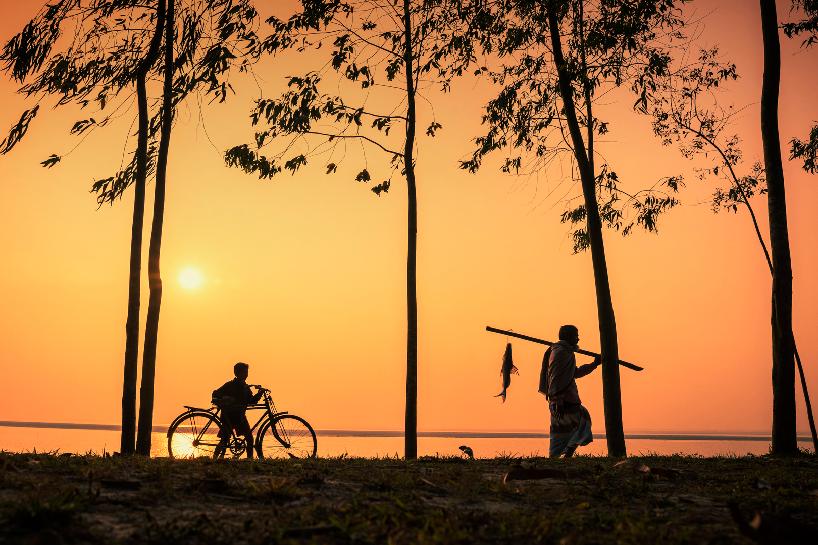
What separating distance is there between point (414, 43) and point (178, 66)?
6.06 m

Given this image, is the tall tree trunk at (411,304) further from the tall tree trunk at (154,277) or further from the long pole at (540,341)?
the tall tree trunk at (154,277)

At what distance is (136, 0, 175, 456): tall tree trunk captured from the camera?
14.0m

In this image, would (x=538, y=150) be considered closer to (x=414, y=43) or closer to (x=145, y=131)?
(x=414, y=43)

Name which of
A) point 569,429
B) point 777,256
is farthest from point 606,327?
point 777,256

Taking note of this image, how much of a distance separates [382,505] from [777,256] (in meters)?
11.4

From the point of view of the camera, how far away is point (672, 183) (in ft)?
73.8

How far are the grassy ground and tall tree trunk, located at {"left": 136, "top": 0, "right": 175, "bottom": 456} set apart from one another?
491 cm

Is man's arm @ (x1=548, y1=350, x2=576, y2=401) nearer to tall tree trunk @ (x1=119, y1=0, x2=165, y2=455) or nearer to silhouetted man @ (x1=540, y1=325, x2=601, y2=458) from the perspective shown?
silhouetted man @ (x1=540, y1=325, x2=601, y2=458)

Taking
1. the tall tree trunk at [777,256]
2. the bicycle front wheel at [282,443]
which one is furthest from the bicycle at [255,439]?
the tall tree trunk at [777,256]

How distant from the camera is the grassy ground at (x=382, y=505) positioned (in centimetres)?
524

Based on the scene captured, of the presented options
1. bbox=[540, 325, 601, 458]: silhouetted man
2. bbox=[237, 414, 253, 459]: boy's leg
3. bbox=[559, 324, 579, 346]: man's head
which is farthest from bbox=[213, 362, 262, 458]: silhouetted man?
bbox=[559, 324, 579, 346]: man's head

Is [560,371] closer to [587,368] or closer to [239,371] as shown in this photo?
[587,368]

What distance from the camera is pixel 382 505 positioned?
6199 mm

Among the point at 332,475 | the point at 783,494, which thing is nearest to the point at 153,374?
the point at 332,475
